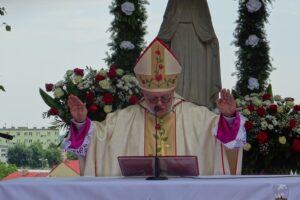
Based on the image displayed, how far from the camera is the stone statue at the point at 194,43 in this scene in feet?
29.1

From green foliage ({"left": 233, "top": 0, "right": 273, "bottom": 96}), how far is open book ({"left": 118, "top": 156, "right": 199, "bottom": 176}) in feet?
15.3

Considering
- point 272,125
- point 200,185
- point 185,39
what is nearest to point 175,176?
point 200,185

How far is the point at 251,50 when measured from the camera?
9180 mm

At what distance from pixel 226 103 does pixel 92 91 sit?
A: 8.20 feet

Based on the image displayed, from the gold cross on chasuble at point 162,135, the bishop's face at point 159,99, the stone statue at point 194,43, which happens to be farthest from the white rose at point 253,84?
the bishop's face at point 159,99

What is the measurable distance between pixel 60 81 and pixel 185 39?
6.06 feet

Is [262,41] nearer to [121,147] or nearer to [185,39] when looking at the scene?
[185,39]

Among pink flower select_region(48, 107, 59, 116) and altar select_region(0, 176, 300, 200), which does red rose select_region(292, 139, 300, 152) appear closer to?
pink flower select_region(48, 107, 59, 116)

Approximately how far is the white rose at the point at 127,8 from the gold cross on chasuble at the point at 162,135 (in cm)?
280

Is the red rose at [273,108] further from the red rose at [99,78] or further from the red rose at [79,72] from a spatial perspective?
the red rose at [79,72]

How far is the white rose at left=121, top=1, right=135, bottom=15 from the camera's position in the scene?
Result: 9.05 m

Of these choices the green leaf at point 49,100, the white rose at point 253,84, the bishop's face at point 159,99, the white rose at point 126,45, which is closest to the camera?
the bishop's face at point 159,99

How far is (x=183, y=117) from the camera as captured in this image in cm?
651

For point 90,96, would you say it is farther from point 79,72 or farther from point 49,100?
point 49,100
